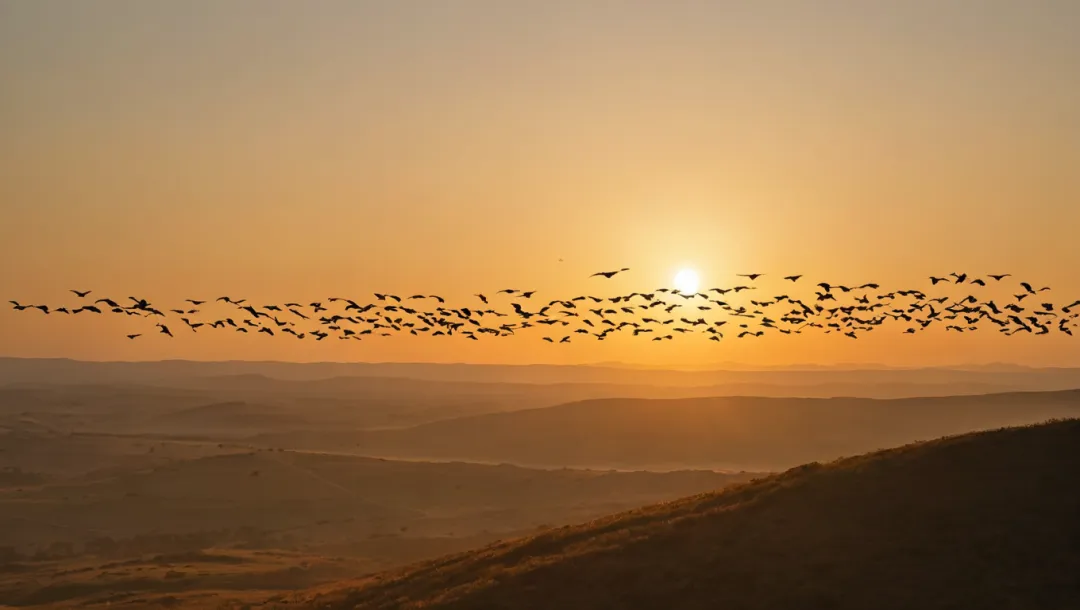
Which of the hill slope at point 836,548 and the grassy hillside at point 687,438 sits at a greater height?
the grassy hillside at point 687,438

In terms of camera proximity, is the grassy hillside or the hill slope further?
the grassy hillside

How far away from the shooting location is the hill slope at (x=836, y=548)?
37.0 metres

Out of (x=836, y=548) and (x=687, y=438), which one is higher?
(x=687, y=438)

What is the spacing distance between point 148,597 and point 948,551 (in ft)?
152

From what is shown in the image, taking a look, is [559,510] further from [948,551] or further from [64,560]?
[948,551]

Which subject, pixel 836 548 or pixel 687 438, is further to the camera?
pixel 687 438

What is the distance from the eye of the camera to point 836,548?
4100 centimetres

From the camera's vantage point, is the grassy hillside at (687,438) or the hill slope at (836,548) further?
the grassy hillside at (687,438)

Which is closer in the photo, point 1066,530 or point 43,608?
point 1066,530

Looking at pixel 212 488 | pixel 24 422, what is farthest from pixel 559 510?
pixel 24 422

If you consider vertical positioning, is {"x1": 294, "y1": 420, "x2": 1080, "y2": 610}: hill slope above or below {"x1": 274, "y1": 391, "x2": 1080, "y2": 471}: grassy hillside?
below

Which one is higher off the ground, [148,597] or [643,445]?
[643,445]

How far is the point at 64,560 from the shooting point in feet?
270

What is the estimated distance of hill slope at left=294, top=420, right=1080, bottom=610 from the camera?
37.0 metres
